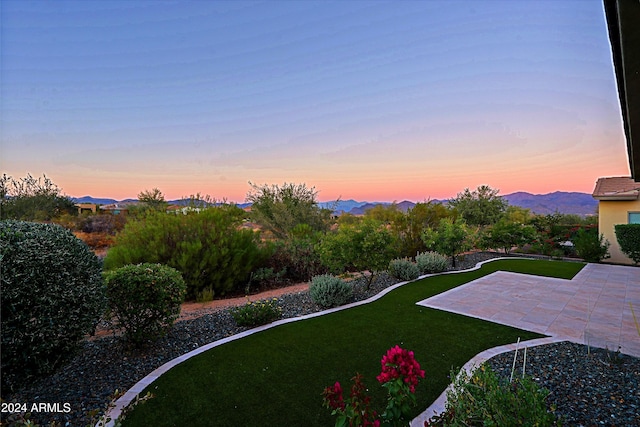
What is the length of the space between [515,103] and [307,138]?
27.4 feet

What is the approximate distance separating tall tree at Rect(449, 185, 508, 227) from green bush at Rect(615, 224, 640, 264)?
758 cm

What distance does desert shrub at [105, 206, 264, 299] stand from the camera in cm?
776

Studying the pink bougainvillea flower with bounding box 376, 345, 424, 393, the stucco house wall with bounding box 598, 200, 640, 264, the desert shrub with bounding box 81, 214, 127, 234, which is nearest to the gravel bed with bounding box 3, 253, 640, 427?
the pink bougainvillea flower with bounding box 376, 345, 424, 393

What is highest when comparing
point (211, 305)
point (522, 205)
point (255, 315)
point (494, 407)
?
point (522, 205)

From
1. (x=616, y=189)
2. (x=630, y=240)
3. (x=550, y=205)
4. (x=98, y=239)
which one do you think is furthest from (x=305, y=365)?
(x=550, y=205)

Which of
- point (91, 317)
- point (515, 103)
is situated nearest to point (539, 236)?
point (515, 103)

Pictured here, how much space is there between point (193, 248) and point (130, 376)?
4545 millimetres

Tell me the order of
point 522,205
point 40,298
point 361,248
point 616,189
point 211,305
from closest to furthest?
point 40,298 < point 361,248 < point 211,305 < point 616,189 < point 522,205

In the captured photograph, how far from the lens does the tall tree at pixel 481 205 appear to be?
61.6 feet

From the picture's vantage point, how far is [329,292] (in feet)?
20.1

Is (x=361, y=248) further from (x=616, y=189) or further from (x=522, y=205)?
A: (x=522, y=205)

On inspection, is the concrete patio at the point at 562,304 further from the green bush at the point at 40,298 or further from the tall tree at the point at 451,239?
the green bush at the point at 40,298

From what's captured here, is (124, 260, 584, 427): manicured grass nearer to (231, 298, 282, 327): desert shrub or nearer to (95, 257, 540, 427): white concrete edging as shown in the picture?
(95, 257, 540, 427): white concrete edging

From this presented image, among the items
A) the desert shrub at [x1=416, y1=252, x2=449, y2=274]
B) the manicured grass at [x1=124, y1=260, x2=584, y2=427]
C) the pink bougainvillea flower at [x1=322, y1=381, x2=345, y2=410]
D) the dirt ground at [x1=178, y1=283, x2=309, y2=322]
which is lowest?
the dirt ground at [x1=178, y1=283, x2=309, y2=322]
